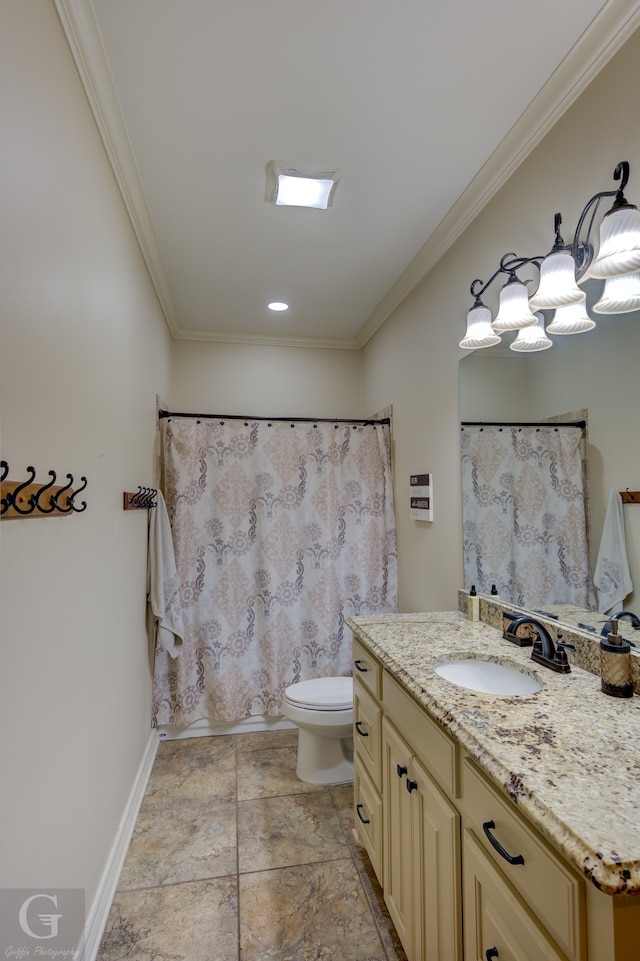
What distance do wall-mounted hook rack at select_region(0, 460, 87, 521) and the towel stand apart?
125cm

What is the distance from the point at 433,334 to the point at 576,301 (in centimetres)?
106

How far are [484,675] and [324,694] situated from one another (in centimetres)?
114

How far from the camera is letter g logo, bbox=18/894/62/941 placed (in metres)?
0.94

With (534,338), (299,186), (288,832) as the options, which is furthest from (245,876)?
(299,186)

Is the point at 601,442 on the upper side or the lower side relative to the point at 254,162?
lower

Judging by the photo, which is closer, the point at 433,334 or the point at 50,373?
the point at 50,373

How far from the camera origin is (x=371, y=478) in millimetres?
3002

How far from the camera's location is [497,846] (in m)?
0.84

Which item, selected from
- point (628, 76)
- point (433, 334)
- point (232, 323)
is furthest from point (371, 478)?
point (628, 76)

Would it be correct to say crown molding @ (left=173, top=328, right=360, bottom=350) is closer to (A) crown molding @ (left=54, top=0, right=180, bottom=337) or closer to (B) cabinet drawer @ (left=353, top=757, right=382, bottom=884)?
(A) crown molding @ (left=54, top=0, right=180, bottom=337)

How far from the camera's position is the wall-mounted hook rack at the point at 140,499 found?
1844mm

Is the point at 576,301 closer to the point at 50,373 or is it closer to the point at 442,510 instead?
the point at 442,510

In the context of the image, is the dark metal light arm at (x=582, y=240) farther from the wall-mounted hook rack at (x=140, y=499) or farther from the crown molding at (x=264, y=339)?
the crown molding at (x=264, y=339)

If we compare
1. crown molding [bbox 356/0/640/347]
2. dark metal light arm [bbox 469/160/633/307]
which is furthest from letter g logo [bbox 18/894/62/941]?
crown molding [bbox 356/0/640/347]
